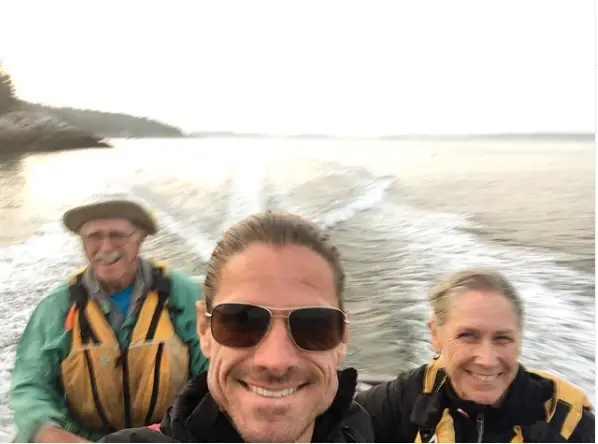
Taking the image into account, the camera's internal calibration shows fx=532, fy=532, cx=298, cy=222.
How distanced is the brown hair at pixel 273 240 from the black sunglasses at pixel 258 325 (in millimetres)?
51

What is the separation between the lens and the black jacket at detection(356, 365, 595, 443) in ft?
3.88

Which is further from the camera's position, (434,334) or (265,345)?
(434,334)

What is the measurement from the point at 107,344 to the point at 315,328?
1.56 ft

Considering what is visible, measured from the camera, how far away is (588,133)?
1.25 meters

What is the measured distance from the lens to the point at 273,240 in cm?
108

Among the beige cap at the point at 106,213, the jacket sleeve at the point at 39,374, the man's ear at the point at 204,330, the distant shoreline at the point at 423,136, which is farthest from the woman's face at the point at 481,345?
the jacket sleeve at the point at 39,374

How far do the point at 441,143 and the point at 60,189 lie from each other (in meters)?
0.88

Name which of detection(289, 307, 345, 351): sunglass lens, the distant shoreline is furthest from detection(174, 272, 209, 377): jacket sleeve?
the distant shoreline

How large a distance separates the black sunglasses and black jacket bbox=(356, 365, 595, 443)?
10.8 inches

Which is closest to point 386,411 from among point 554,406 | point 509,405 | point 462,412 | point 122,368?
point 462,412

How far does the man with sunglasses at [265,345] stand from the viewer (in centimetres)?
104

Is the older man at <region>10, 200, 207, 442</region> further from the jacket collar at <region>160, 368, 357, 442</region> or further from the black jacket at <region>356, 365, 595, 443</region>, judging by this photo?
the black jacket at <region>356, 365, 595, 443</region>

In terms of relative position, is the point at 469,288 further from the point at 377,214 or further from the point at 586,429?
the point at 586,429

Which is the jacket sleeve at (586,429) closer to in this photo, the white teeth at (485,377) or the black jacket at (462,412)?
the black jacket at (462,412)
